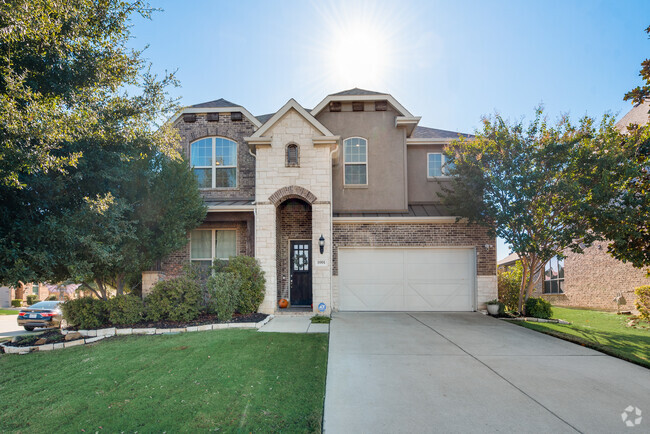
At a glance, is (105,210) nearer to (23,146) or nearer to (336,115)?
(23,146)

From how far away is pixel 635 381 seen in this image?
5359 millimetres

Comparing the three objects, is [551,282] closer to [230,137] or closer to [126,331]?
[230,137]

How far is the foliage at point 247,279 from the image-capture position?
10.5 m

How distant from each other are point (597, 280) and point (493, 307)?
7090 mm

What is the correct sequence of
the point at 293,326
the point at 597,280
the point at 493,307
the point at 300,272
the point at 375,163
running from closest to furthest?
1. the point at 293,326
2. the point at 493,307
3. the point at 300,272
4. the point at 375,163
5. the point at 597,280

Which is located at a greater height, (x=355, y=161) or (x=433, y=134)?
(x=433, y=134)

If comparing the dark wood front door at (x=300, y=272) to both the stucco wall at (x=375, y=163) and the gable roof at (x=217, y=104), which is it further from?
the gable roof at (x=217, y=104)

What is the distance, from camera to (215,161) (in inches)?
522

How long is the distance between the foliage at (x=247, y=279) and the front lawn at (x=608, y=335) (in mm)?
7624

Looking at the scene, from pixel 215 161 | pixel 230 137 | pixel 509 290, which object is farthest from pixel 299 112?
pixel 509 290

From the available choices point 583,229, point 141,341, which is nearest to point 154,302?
point 141,341

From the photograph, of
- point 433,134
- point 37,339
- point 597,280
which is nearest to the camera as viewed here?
point 37,339

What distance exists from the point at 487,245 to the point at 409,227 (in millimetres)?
2687

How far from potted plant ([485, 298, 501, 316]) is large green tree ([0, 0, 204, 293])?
1056cm
